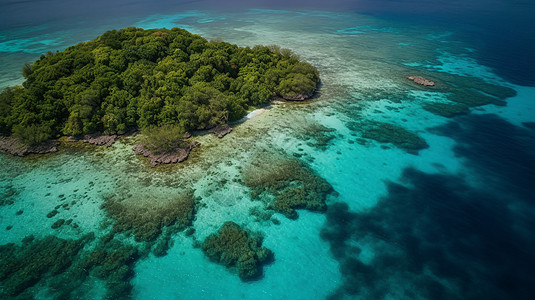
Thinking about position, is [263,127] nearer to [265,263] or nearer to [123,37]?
[265,263]

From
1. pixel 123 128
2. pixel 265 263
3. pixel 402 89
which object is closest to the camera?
pixel 265 263

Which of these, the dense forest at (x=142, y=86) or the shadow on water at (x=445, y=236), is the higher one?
the dense forest at (x=142, y=86)

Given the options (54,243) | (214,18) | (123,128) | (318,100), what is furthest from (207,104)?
(214,18)

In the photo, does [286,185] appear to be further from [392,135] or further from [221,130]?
[392,135]

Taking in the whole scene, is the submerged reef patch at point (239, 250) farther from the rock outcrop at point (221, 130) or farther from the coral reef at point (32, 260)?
the rock outcrop at point (221, 130)

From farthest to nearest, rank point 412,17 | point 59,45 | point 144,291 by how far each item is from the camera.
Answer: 1. point 412,17
2. point 59,45
3. point 144,291

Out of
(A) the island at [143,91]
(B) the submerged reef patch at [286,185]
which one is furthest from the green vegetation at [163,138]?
(B) the submerged reef patch at [286,185]

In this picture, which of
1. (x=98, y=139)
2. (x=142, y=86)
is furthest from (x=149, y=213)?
(x=142, y=86)

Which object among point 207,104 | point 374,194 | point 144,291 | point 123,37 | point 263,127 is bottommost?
point 144,291
